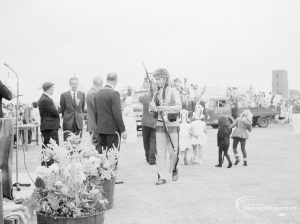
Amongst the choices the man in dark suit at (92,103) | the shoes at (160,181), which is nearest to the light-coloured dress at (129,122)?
the man in dark suit at (92,103)

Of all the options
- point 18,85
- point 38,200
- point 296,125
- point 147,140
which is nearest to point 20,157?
point 147,140

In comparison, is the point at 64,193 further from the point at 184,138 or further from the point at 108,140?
the point at 184,138

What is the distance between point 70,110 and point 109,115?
2.40 meters

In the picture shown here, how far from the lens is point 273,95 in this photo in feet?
105

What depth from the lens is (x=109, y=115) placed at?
23.8 feet

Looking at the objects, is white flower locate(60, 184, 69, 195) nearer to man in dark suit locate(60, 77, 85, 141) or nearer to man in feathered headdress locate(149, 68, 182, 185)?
man in feathered headdress locate(149, 68, 182, 185)

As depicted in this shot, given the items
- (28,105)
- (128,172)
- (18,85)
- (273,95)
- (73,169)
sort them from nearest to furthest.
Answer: (73,169)
(18,85)
(128,172)
(28,105)
(273,95)

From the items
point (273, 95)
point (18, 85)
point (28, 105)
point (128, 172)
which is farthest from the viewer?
point (273, 95)

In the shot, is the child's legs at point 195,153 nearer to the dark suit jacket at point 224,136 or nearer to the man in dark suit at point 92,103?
the dark suit jacket at point 224,136

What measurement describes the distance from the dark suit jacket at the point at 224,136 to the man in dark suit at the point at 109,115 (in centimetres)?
317

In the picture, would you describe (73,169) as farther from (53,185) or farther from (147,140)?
(147,140)

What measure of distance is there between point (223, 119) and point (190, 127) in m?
0.90

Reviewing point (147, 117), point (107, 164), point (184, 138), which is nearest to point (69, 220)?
point (107, 164)

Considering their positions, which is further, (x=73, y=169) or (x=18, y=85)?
(x=18, y=85)
